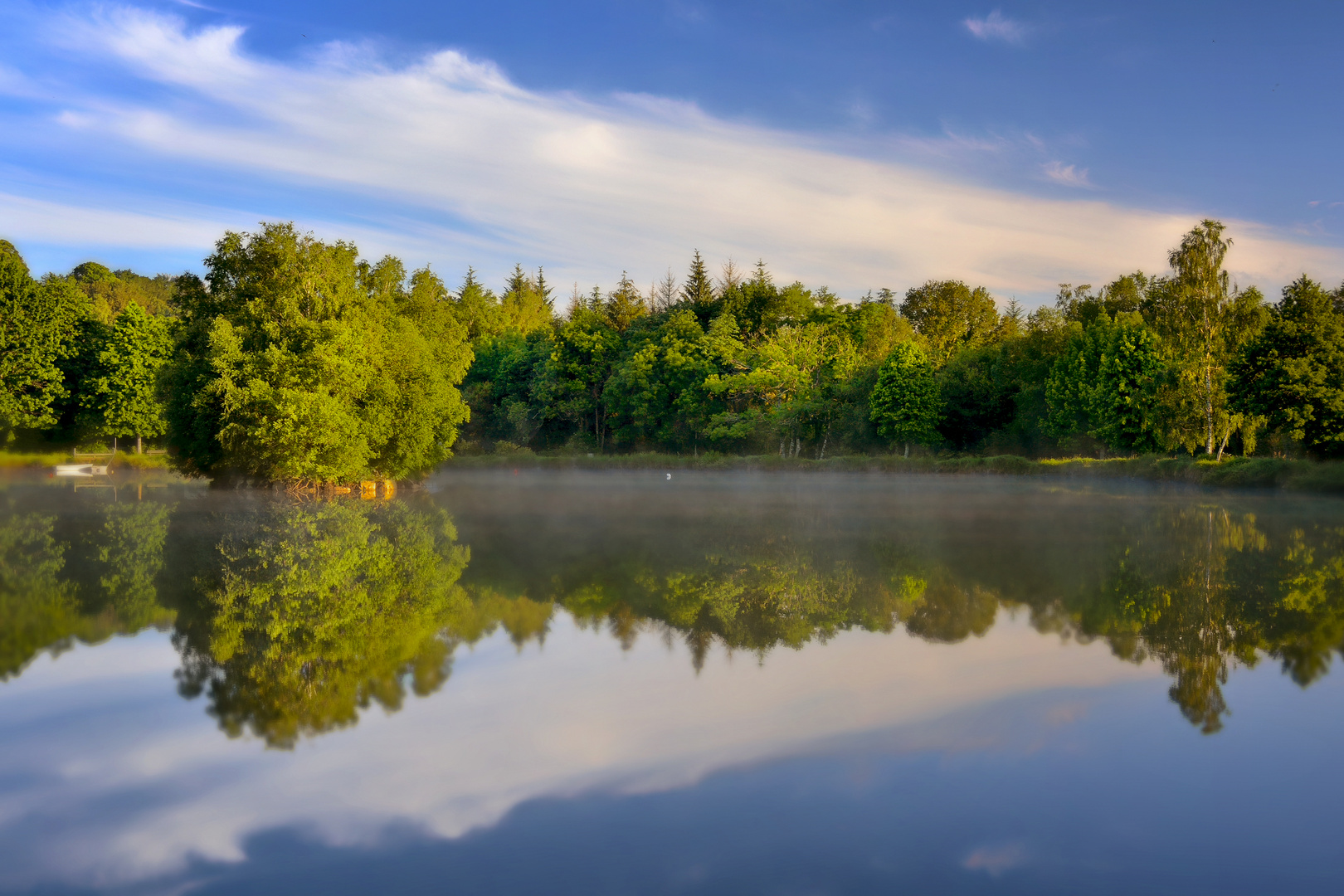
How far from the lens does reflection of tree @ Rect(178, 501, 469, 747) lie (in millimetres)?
8055

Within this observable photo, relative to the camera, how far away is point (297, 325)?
34188 millimetres

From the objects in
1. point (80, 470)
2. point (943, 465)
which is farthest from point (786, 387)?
point (80, 470)

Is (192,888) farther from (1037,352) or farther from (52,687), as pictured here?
(1037,352)

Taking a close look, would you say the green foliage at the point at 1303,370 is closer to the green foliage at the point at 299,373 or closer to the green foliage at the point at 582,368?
the green foliage at the point at 299,373

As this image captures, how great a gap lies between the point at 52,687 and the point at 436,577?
6.79 meters

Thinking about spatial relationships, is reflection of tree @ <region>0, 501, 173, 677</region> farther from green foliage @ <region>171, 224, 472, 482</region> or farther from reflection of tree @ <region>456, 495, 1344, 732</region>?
green foliage @ <region>171, 224, 472, 482</region>

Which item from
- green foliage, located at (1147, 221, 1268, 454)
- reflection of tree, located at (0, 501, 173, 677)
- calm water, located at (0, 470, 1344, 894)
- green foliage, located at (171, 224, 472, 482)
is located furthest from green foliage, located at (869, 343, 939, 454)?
reflection of tree, located at (0, 501, 173, 677)

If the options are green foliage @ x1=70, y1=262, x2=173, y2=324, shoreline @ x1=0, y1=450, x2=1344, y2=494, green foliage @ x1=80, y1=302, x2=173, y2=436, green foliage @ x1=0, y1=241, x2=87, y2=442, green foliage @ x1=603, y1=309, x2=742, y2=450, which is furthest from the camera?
green foliage @ x1=70, y1=262, x2=173, y2=324

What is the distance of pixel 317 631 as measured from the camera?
428 inches

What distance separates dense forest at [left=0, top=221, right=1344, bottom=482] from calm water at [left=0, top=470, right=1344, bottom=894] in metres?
18.3

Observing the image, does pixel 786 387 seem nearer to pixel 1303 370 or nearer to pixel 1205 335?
pixel 1205 335

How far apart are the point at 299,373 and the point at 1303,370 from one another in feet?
124

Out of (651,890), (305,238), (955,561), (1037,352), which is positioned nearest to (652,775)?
(651,890)

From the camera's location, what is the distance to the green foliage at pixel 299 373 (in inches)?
1288
